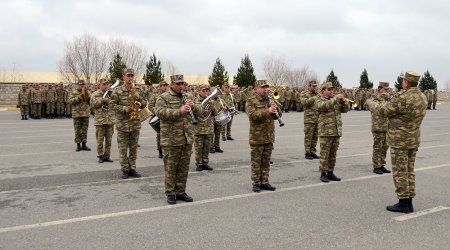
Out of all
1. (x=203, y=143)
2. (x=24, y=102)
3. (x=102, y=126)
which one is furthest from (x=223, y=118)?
(x=24, y=102)

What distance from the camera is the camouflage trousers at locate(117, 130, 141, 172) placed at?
8430mm

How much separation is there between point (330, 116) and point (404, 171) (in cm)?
235

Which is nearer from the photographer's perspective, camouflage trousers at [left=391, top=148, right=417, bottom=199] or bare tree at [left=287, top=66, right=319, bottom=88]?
camouflage trousers at [left=391, top=148, right=417, bottom=199]

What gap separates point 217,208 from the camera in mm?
6371

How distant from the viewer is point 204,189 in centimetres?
758

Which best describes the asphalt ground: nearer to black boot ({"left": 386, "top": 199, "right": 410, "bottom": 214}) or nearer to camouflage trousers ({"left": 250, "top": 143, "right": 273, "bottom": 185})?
black boot ({"left": 386, "top": 199, "right": 410, "bottom": 214})

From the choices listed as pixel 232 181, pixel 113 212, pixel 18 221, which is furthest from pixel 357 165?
pixel 18 221

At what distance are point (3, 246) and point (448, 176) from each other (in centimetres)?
836

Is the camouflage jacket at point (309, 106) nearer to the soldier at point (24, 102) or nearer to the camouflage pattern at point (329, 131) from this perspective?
the camouflage pattern at point (329, 131)

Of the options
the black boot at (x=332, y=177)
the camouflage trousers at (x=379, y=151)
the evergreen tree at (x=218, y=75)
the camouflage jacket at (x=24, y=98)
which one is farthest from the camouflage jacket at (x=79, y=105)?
the evergreen tree at (x=218, y=75)

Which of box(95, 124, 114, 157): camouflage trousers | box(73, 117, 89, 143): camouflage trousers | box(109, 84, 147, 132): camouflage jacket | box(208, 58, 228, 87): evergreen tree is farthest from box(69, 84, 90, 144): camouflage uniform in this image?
box(208, 58, 228, 87): evergreen tree

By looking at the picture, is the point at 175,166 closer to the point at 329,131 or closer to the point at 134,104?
the point at 134,104

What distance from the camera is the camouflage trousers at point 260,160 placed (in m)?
7.42

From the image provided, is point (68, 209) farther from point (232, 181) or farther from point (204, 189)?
point (232, 181)
